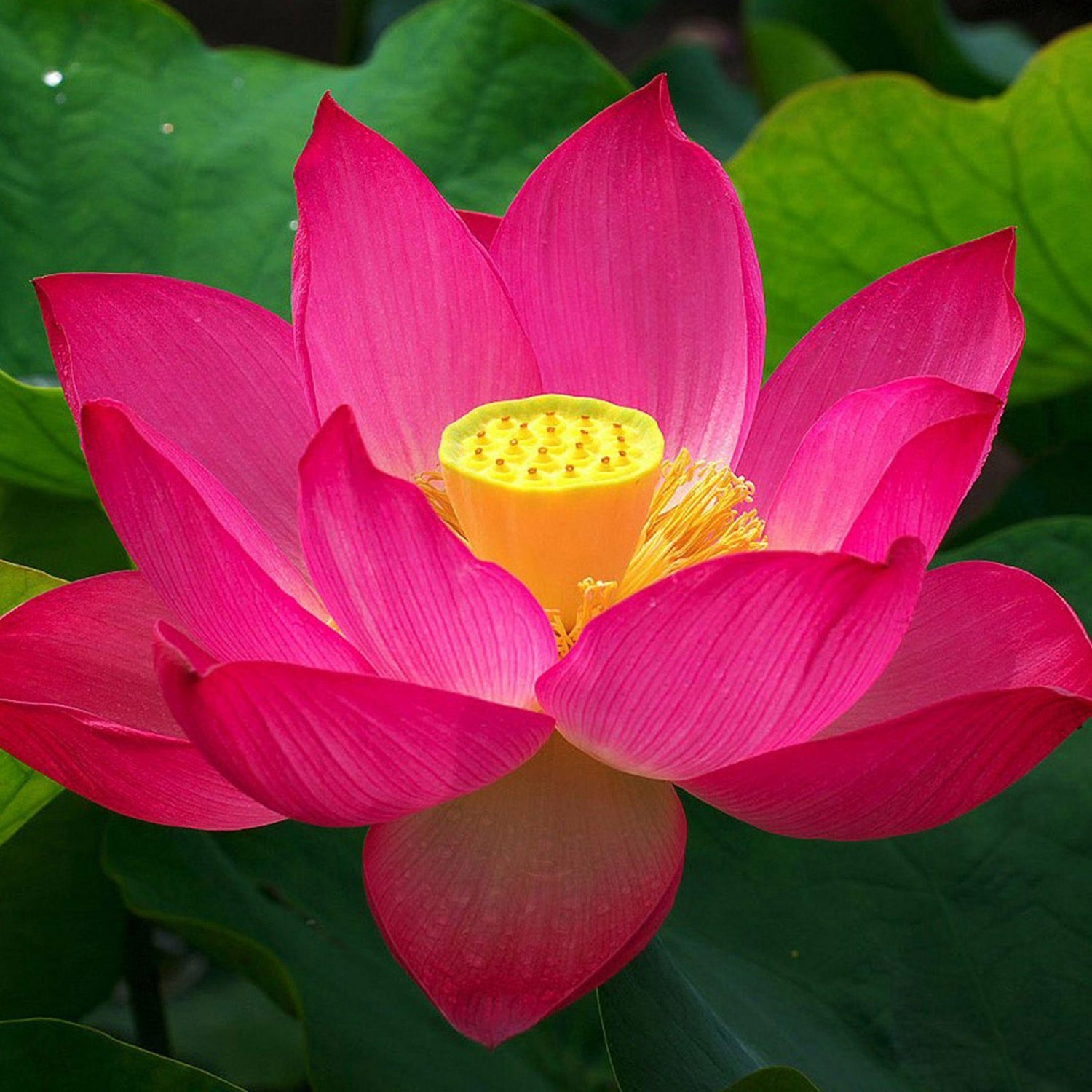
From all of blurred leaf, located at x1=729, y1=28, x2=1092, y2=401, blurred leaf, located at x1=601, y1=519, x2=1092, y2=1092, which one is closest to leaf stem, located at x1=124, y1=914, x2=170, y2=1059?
blurred leaf, located at x1=601, y1=519, x2=1092, y2=1092

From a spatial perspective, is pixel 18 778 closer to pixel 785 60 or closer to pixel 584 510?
pixel 584 510

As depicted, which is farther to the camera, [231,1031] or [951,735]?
[231,1031]

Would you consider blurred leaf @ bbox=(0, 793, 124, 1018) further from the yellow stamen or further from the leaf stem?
the yellow stamen

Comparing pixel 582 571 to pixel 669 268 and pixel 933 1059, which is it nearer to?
pixel 669 268

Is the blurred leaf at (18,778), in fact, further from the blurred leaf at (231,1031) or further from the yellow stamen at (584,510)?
the blurred leaf at (231,1031)

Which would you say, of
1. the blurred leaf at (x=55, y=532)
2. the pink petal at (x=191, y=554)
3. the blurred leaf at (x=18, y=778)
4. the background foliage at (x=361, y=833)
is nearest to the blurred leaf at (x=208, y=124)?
the background foliage at (x=361, y=833)

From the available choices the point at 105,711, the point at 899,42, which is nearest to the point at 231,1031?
the point at 105,711
